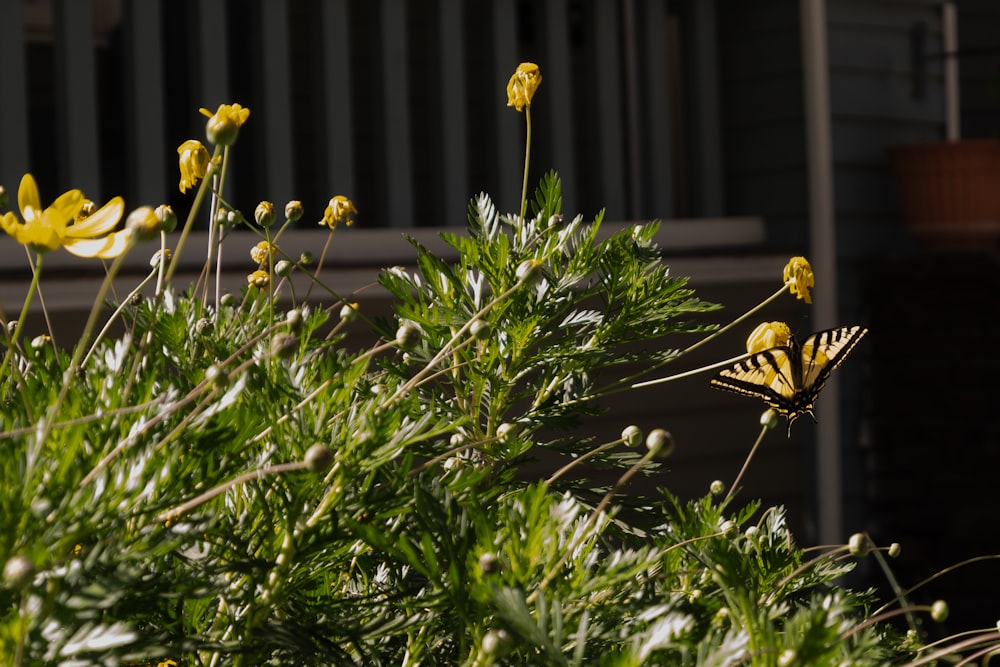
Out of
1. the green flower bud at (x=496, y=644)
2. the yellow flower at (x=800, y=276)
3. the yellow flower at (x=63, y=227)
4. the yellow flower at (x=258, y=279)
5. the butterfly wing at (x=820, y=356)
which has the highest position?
the yellow flower at (x=63, y=227)

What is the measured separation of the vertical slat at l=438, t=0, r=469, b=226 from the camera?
4008 mm

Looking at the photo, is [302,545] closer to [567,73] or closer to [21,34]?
[21,34]

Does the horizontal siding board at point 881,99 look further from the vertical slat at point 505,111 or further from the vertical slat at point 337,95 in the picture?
the vertical slat at point 337,95

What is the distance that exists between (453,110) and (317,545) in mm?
3503

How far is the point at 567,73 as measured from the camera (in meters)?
4.24

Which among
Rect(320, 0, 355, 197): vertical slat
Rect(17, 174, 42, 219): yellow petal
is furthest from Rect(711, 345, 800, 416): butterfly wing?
Rect(320, 0, 355, 197): vertical slat

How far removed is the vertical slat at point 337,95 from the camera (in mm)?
3820

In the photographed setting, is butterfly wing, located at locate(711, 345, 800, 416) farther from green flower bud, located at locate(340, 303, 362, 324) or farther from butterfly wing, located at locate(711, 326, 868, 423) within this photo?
green flower bud, located at locate(340, 303, 362, 324)

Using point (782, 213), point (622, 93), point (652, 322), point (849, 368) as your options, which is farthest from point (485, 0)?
point (652, 322)

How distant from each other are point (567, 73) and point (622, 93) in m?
0.46

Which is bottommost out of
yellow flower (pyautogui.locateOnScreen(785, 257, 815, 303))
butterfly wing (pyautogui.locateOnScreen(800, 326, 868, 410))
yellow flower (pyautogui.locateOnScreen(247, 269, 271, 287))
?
butterfly wing (pyautogui.locateOnScreen(800, 326, 868, 410))

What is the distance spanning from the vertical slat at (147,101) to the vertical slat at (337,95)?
0.48 metres

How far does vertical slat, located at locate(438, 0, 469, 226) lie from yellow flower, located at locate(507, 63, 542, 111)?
2.77 meters

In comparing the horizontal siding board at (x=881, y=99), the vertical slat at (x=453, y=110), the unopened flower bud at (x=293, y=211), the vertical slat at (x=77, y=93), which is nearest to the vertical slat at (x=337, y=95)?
the vertical slat at (x=453, y=110)
